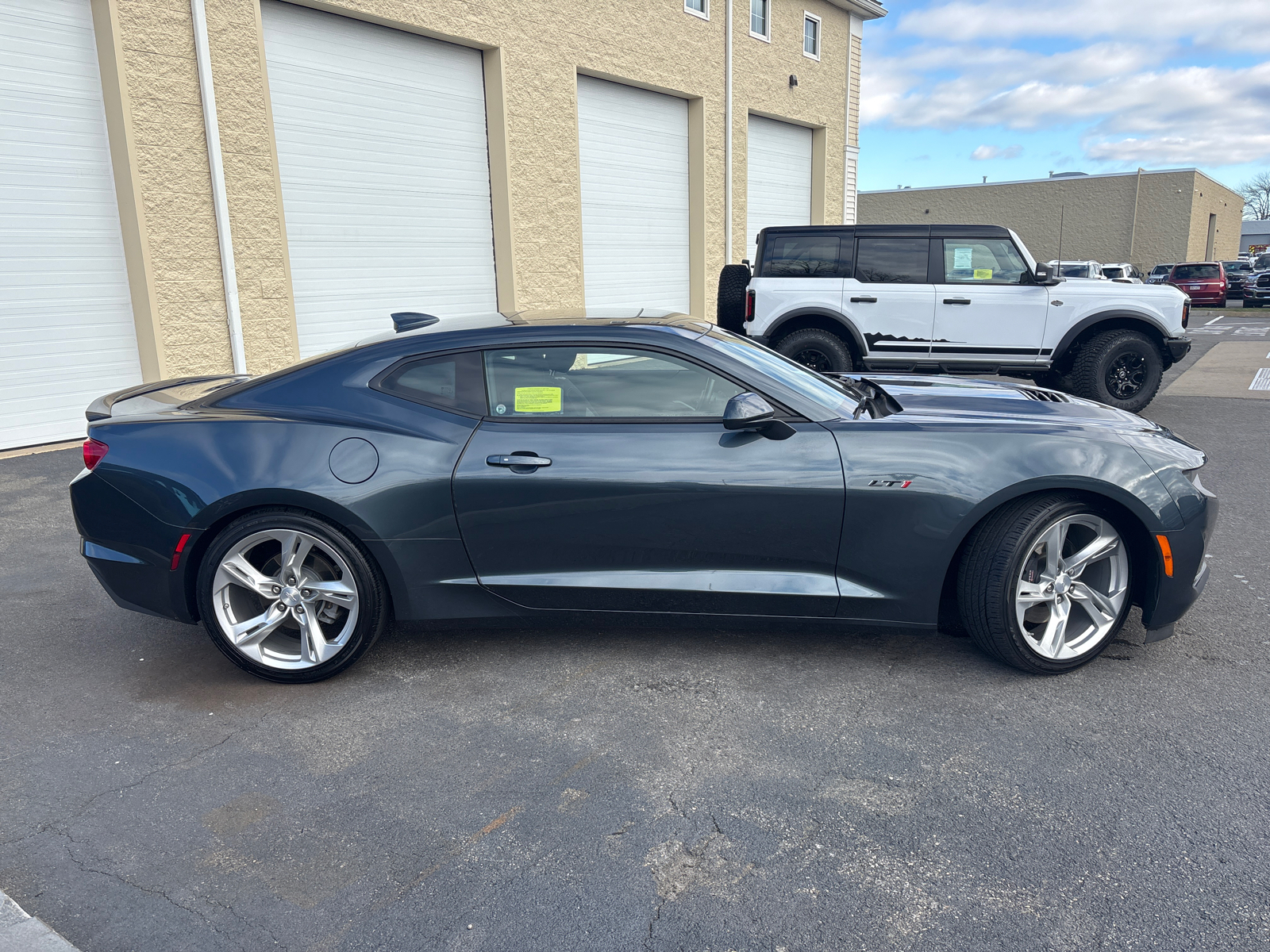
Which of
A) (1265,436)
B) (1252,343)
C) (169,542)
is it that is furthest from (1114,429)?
(1252,343)

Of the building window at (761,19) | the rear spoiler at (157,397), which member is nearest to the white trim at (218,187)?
the rear spoiler at (157,397)

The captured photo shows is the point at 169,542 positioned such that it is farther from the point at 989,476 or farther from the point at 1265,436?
the point at 1265,436

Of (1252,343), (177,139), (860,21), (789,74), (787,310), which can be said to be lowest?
(1252,343)

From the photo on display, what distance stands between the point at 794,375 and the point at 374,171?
8855 mm

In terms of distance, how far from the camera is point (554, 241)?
1344 centimetres

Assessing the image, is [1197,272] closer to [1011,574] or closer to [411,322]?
[1011,574]

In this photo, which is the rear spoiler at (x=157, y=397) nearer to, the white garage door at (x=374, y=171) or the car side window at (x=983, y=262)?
the white garage door at (x=374, y=171)

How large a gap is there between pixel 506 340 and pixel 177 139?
23.9 ft

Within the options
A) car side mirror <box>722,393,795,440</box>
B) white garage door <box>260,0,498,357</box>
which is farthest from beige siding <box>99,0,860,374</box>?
car side mirror <box>722,393,795,440</box>

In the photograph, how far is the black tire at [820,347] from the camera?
10.0 meters

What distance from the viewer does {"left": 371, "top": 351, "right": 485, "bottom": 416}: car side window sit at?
3.63 m

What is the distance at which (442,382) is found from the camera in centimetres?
365

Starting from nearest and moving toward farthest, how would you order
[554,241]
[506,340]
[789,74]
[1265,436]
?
[506,340] < [1265,436] < [554,241] < [789,74]

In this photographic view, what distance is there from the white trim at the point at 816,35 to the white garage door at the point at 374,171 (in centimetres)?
911
